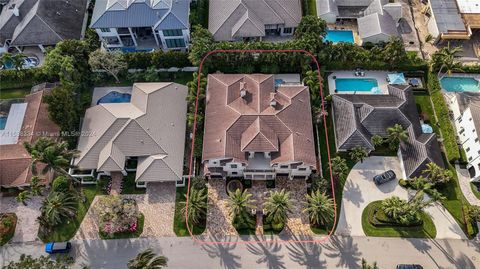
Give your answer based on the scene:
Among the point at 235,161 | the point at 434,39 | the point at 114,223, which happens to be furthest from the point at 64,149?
the point at 434,39

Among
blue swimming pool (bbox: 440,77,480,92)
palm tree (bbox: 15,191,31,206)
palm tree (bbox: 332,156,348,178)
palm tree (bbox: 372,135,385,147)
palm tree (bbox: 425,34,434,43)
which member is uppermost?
palm tree (bbox: 425,34,434,43)

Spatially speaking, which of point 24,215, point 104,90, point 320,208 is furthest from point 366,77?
point 24,215

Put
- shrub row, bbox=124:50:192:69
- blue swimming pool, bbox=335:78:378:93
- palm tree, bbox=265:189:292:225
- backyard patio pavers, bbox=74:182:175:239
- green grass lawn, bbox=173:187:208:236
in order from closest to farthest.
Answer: palm tree, bbox=265:189:292:225
green grass lawn, bbox=173:187:208:236
backyard patio pavers, bbox=74:182:175:239
shrub row, bbox=124:50:192:69
blue swimming pool, bbox=335:78:378:93

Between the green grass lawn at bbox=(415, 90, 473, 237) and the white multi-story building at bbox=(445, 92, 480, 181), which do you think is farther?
the white multi-story building at bbox=(445, 92, 480, 181)

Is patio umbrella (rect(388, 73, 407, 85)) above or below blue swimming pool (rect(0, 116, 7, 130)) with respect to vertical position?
above

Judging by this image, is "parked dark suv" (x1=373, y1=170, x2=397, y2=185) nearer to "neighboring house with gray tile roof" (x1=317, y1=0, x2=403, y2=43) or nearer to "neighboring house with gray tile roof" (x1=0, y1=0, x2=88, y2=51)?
"neighboring house with gray tile roof" (x1=317, y1=0, x2=403, y2=43)

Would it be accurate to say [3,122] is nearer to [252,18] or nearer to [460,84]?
[252,18]

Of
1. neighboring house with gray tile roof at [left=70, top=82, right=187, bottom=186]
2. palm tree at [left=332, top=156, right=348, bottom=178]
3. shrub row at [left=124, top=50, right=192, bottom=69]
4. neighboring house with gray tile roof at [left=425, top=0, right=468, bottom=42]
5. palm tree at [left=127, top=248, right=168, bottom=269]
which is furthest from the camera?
neighboring house with gray tile roof at [left=425, top=0, right=468, bottom=42]

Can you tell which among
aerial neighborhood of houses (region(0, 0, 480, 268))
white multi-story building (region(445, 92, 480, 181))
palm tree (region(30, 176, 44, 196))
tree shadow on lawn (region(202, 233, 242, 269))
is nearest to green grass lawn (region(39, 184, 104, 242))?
aerial neighborhood of houses (region(0, 0, 480, 268))
